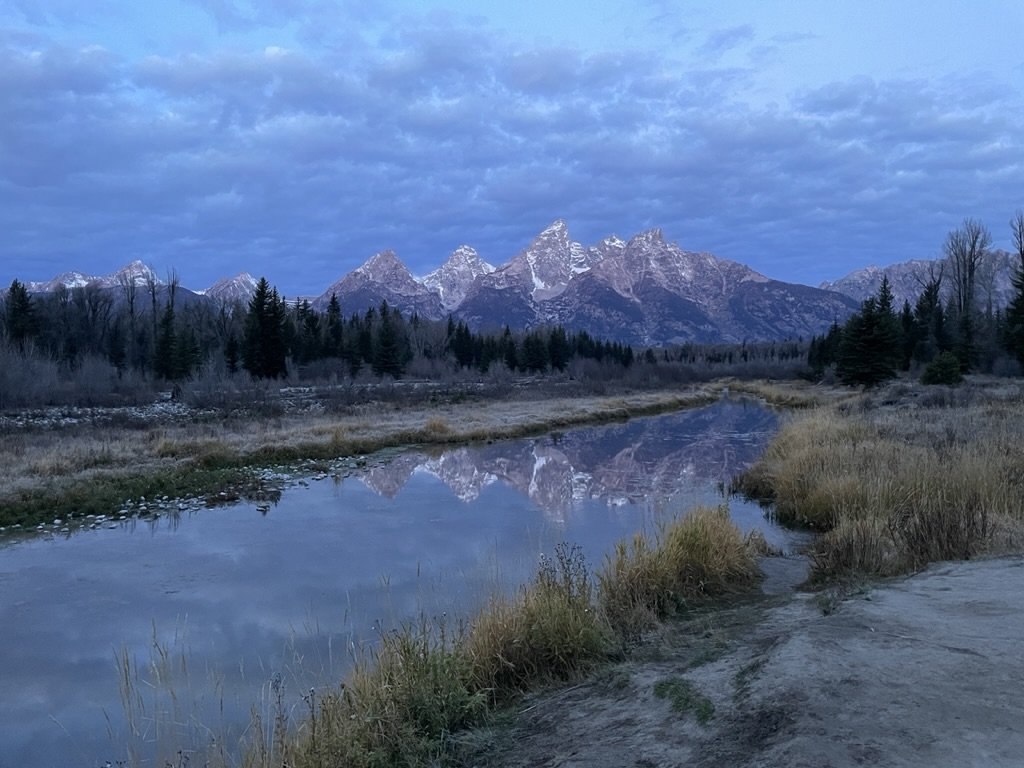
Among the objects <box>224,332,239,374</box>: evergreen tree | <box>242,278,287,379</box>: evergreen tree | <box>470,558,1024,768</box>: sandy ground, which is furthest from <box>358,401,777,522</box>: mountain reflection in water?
<box>224,332,239,374</box>: evergreen tree

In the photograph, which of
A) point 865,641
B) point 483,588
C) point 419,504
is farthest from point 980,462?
point 419,504

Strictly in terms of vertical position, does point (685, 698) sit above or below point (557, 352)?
below

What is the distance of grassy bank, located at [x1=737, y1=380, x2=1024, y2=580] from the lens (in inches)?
315

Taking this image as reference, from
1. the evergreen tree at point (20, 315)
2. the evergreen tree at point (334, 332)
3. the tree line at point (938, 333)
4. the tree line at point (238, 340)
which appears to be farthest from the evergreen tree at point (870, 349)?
the evergreen tree at point (20, 315)

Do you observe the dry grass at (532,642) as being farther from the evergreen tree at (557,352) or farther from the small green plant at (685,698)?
the evergreen tree at (557,352)

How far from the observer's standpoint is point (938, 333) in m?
65.6

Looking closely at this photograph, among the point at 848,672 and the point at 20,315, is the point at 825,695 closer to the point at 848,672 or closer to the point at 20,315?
the point at 848,672

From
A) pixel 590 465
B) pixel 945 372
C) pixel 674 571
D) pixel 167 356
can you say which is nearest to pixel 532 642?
pixel 674 571

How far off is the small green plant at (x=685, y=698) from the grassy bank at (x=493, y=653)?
1.05 m

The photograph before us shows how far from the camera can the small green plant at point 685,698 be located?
4473 mm

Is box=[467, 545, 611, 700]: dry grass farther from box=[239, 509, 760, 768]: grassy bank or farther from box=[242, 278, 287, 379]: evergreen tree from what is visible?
box=[242, 278, 287, 379]: evergreen tree

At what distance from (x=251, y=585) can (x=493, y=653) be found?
5.49 m

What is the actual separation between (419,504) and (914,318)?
238 ft

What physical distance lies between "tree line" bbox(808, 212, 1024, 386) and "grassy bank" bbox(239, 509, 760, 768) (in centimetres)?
3566
